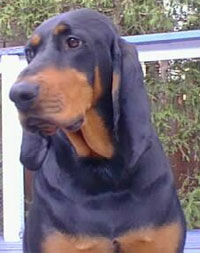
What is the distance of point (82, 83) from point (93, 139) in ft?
0.86

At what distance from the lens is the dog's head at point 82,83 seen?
2.23 meters

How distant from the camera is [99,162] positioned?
261cm

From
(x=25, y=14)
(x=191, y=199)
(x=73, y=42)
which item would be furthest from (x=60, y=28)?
(x=25, y=14)

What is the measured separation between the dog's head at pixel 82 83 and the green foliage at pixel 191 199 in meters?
2.17

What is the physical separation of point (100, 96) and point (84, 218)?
16.8 inches

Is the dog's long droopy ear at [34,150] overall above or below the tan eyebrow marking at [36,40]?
below

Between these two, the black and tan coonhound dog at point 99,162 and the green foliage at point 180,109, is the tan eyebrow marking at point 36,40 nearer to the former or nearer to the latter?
the black and tan coonhound dog at point 99,162

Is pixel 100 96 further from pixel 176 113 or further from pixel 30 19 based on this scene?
pixel 30 19

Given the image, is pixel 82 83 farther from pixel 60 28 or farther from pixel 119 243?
pixel 119 243

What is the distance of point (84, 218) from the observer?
2590 millimetres

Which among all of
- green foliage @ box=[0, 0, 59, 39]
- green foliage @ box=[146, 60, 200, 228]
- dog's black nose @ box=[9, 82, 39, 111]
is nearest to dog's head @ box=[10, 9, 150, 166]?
dog's black nose @ box=[9, 82, 39, 111]

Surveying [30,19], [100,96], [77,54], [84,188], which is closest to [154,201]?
[84,188]

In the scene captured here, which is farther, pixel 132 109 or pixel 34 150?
pixel 34 150

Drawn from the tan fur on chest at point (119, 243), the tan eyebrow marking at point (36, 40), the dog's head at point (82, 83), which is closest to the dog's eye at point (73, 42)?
the dog's head at point (82, 83)
